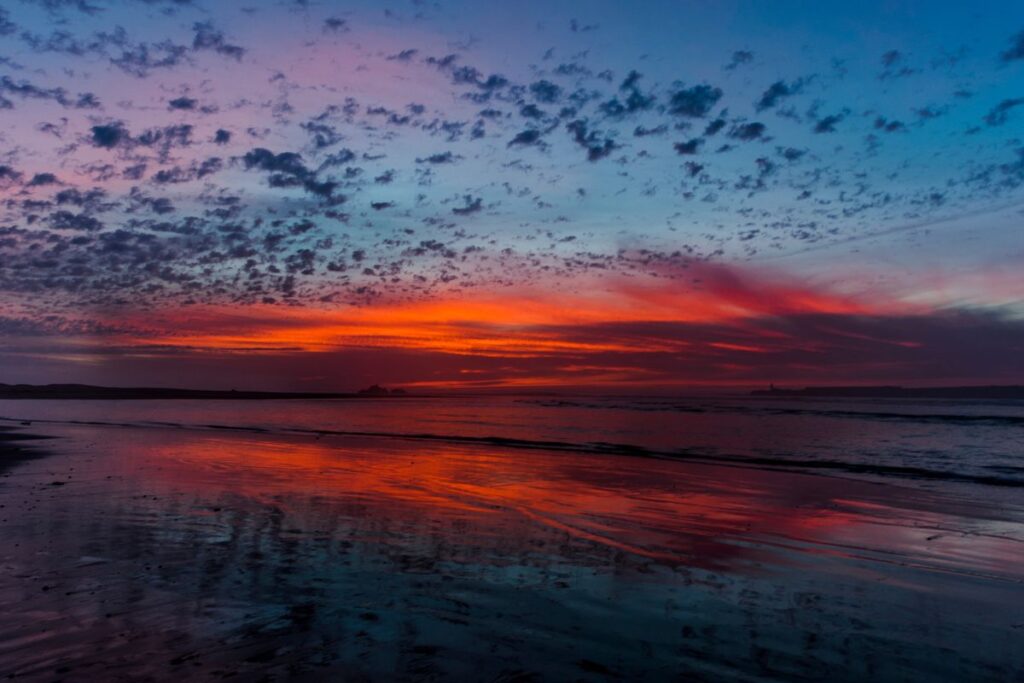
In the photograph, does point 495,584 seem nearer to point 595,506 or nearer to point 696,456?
point 595,506

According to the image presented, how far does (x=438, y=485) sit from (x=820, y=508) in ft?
31.1

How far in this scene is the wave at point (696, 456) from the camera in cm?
2238

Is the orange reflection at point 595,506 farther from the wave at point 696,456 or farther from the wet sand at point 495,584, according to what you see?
the wave at point 696,456

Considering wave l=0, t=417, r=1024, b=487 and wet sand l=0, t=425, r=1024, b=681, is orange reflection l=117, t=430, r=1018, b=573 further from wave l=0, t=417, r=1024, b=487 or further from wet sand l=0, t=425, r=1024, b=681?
wave l=0, t=417, r=1024, b=487

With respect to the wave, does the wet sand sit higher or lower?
higher

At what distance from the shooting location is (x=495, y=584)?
8391 millimetres

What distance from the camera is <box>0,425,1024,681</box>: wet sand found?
19.6 ft

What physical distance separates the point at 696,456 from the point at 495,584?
73.1ft

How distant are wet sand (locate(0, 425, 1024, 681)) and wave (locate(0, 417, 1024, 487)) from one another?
601 centimetres

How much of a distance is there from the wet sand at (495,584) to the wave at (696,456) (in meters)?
6.01

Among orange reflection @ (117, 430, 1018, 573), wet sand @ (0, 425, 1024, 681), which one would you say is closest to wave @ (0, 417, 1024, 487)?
orange reflection @ (117, 430, 1018, 573)

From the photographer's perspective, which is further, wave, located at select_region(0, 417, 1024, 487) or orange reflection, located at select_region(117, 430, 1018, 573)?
wave, located at select_region(0, 417, 1024, 487)

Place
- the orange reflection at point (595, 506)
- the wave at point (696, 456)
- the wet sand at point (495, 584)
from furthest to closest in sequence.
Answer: the wave at point (696, 456) < the orange reflection at point (595, 506) < the wet sand at point (495, 584)

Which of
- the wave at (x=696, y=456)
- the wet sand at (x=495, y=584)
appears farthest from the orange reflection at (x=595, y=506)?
the wave at (x=696, y=456)
